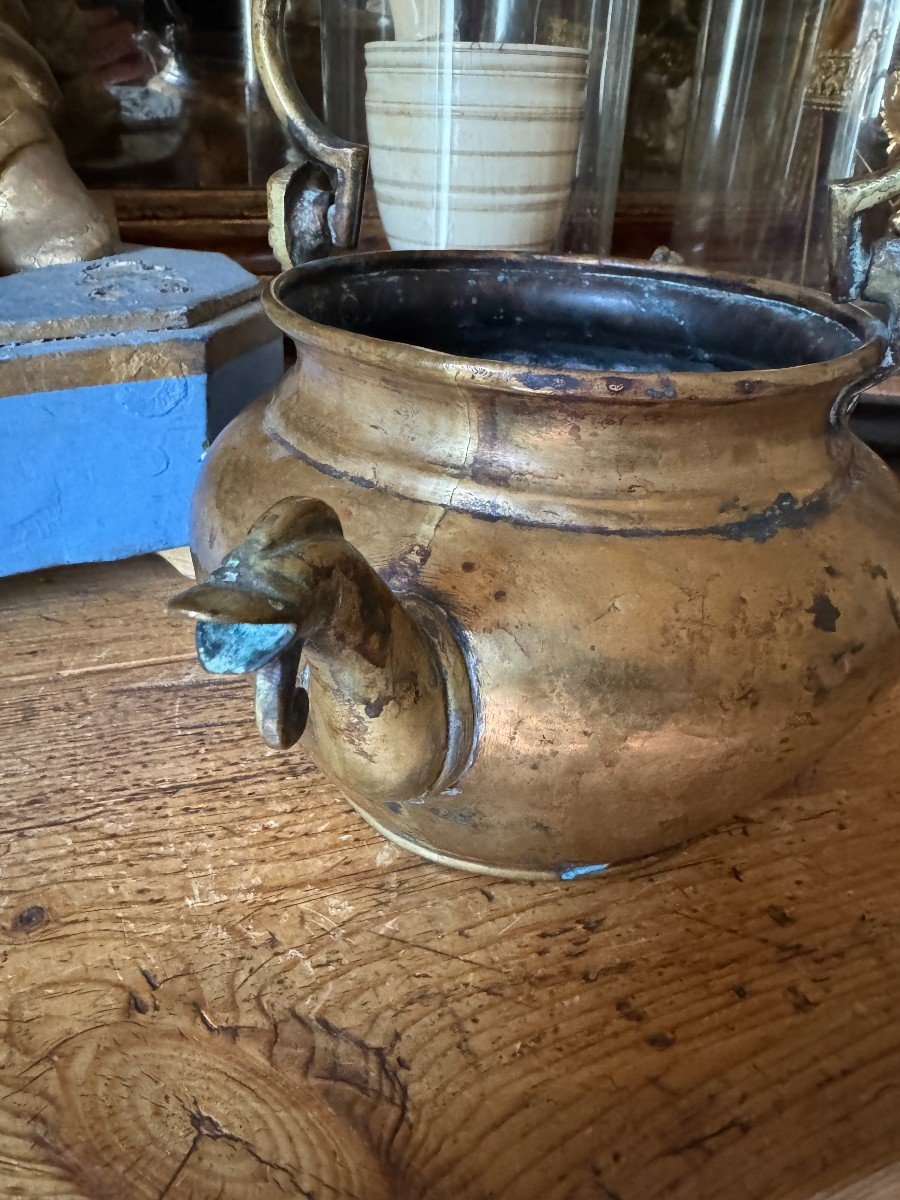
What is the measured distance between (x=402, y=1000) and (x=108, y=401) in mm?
564

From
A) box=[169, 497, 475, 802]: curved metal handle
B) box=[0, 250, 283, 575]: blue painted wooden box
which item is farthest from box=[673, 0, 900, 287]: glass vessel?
box=[169, 497, 475, 802]: curved metal handle

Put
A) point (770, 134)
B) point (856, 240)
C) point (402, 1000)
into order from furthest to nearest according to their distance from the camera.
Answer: point (770, 134), point (856, 240), point (402, 1000)

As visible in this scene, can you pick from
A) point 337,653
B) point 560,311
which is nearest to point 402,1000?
point 337,653

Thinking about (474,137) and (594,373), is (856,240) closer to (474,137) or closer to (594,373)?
Result: (594,373)

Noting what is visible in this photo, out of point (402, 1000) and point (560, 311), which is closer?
point (402, 1000)

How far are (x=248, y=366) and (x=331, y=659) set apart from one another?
24.5 inches

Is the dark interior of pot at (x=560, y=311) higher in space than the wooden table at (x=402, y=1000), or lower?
higher

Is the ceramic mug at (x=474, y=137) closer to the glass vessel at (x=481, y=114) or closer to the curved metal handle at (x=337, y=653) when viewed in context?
the glass vessel at (x=481, y=114)

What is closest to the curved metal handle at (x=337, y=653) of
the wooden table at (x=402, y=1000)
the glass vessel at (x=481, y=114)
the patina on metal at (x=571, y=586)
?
the patina on metal at (x=571, y=586)

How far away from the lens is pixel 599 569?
462 millimetres

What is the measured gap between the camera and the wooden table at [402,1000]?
467 millimetres

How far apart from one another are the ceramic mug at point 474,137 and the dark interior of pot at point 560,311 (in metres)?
0.42

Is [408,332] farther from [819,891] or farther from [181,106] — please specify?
[181,106]

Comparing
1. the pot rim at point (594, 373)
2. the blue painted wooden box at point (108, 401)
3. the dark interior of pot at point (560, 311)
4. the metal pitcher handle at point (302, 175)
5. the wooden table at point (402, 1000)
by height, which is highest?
the metal pitcher handle at point (302, 175)
